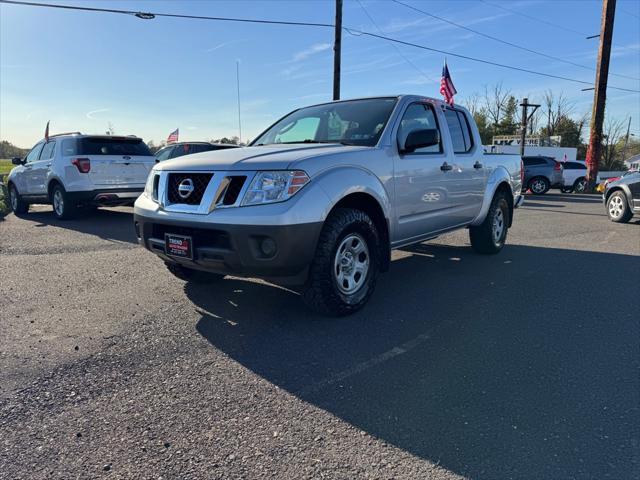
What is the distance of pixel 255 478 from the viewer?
6.75ft

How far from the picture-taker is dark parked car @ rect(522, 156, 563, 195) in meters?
21.6

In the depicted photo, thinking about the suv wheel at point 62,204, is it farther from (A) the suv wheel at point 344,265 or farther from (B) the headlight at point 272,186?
(A) the suv wheel at point 344,265

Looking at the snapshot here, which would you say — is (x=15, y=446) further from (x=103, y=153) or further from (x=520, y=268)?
(x=103, y=153)

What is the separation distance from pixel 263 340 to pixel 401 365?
105 cm

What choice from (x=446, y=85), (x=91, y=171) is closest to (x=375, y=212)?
(x=91, y=171)

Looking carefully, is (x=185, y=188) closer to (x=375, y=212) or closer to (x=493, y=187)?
(x=375, y=212)

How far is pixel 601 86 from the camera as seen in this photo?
20797 millimetres

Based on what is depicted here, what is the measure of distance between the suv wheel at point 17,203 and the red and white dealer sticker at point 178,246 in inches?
383

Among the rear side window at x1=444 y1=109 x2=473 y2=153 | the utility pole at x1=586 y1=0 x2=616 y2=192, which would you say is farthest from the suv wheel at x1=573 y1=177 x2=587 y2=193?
the rear side window at x1=444 y1=109 x2=473 y2=153

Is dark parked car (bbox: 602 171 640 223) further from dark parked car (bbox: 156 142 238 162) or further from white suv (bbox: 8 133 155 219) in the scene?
white suv (bbox: 8 133 155 219)

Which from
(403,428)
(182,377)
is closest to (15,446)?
(182,377)

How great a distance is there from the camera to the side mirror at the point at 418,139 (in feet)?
14.6

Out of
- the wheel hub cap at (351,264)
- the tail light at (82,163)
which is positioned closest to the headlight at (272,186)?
the wheel hub cap at (351,264)

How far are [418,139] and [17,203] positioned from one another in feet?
36.5
